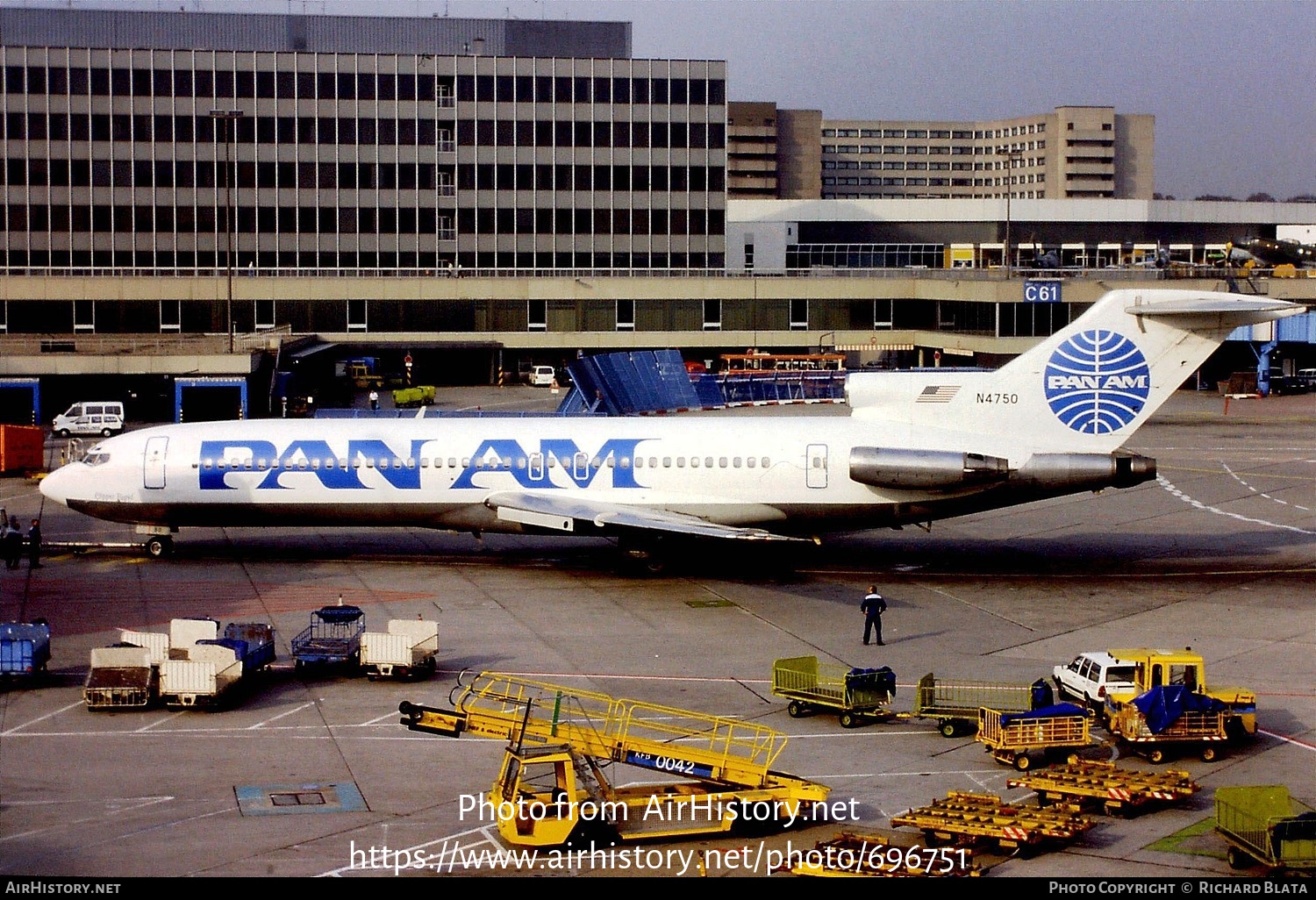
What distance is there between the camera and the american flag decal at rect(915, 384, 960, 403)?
42312 millimetres

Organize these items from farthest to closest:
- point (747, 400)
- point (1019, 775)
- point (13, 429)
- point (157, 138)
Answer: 1. point (157, 138)
2. point (747, 400)
3. point (13, 429)
4. point (1019, 775)

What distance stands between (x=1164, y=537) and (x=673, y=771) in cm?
3181

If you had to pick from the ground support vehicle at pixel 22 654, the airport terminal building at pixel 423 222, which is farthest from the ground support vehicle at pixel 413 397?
the ground support vehicle at pixel 22 654

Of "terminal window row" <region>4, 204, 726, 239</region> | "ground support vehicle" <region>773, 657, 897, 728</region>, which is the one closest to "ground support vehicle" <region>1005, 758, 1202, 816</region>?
"ground support vehicle" <region>773, 657, 897, 728</region>

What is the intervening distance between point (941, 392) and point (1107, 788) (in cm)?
2059

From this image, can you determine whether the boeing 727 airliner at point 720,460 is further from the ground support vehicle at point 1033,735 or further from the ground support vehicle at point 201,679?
the ground support vehicle at point 1033,735

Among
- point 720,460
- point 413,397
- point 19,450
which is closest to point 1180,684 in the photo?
point 720,460

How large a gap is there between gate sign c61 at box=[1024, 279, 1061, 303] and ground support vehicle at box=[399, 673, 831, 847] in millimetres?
72640

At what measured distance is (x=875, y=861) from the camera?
20156 mm

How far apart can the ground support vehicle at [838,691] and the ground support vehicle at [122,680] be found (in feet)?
40.4

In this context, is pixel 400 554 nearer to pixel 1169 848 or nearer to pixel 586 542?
pixel 586 542

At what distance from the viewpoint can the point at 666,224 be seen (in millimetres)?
113875

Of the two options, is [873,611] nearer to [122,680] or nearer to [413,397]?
[122,680]

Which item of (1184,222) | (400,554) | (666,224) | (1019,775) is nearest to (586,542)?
(400,554)
